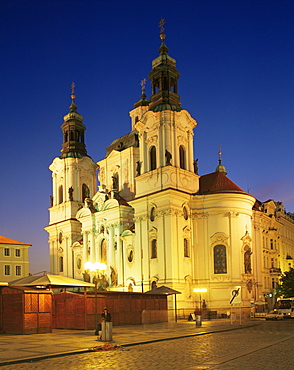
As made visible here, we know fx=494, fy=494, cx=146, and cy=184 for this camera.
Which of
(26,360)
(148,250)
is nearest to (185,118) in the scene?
(148,250)

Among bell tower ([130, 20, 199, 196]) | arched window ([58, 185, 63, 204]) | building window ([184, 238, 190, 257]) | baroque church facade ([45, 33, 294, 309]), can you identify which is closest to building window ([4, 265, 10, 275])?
baroque church facade ([45, 33, 294, 309])

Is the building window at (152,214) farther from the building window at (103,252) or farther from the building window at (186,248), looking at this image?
the building window at (103,252)

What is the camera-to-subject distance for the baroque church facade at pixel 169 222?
5003 cm

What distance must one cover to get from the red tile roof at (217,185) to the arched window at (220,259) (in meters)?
6.01

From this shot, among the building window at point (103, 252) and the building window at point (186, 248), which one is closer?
the building window at point (186, 248)

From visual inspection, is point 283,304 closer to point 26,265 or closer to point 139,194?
point 139,194

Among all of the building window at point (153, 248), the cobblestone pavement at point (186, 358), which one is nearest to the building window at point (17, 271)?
the building window at point (153, 248)

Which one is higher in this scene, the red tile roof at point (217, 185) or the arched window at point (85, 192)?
the arched window at point (85, 192)

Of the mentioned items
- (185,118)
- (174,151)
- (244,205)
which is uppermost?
(185,118)

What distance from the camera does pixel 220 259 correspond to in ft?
167

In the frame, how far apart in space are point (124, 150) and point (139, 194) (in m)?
9.74

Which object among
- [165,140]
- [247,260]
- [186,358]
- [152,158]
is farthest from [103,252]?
[186,358]

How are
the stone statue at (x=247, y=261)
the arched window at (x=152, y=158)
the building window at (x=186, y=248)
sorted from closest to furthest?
1. the building window at (x=186, y=248)
2. the stone statue at (x=247, y=261)
3. the arched window at (x=152, y=158)

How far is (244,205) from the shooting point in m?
52.5
